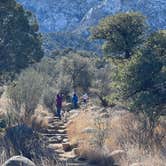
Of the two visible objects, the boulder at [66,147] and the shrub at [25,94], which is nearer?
the boulder at [66,147]

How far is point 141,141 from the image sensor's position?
728 inches

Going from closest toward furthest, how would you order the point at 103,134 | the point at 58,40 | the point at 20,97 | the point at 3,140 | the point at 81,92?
the point at 3,140, the point at 103,134, the point at 20,97, the point at 81,92, the point at 58,40

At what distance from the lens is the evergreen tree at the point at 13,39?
28797mm

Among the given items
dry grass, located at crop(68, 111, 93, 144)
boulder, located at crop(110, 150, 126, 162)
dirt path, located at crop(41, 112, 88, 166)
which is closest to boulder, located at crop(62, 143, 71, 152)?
dirt path, located at crop(41, 112, 88, 166)

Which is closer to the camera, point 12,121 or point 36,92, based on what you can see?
point 12,121

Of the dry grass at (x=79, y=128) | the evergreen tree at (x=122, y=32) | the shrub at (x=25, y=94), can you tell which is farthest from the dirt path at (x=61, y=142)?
the evergreen tree at (x=122, y=32)

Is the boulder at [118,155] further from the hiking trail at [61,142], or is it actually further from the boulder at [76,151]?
the boulder at [76,151]

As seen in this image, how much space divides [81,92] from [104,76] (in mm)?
3069

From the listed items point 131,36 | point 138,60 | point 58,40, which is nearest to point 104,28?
point 131,36

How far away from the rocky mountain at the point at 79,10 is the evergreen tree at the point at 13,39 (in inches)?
4357

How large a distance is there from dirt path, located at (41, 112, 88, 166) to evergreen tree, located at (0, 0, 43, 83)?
372cm

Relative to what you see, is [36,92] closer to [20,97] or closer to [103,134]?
[20,97]

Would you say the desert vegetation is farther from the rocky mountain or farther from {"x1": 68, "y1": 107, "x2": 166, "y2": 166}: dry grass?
the rocky mountain

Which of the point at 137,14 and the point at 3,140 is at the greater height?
the point at 137,14
